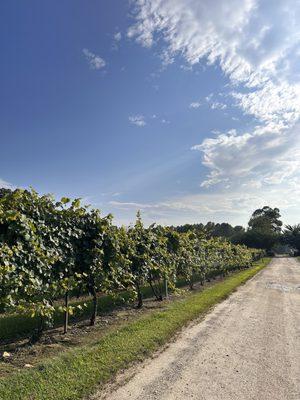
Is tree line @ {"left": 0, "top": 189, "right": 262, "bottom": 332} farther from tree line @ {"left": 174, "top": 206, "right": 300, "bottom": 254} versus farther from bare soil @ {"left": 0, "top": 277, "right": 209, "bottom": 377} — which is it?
tree line @ {"left": 174, "top": 206, "right": 300, "bottom": 254}

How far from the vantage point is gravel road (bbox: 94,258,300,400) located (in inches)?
191

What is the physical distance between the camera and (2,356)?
659 centimetres

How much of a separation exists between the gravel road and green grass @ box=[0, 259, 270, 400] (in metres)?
0.29

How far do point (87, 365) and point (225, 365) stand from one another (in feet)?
7.42

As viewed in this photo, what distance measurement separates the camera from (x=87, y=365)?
5703 millimetres

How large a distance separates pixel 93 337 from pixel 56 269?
1759 mm

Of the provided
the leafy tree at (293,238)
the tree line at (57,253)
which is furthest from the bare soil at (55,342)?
the leafy tree at (293,238)

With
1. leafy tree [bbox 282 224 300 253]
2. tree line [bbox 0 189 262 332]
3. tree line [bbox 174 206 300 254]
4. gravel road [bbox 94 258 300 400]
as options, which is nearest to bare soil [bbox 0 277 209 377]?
tree line [bbox 0 189 262 332]

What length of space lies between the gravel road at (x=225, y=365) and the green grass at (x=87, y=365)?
29cm

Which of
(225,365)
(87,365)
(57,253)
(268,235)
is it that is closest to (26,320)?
(57,253)

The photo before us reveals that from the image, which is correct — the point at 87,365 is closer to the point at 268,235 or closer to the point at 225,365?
the point at 225,365

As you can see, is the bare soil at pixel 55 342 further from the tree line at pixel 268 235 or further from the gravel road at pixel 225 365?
the tree line at pixel 268 235

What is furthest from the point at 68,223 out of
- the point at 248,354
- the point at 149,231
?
the point at 149,231

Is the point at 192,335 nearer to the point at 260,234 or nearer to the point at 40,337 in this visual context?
the point at 40,337
